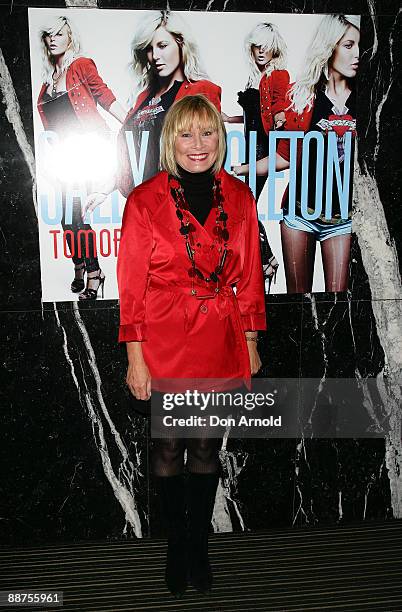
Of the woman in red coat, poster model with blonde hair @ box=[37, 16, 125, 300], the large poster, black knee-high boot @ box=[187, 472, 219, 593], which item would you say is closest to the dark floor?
black knee-high boot @ box=[187, 472, 219, 593]

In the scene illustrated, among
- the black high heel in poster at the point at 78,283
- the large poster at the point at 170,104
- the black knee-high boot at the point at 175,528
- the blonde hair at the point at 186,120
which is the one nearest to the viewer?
the blonde hair at the point at 186,120

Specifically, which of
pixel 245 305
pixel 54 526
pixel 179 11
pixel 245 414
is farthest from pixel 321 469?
pixel 179 11

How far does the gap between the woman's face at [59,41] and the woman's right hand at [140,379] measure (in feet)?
3.46

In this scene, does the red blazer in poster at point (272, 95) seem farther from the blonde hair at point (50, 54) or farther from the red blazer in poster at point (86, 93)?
the blonde hair at point (50, 54)

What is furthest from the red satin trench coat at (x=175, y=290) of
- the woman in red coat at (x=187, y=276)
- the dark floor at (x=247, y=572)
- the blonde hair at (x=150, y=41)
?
the dark floor at (x=247, y=572)

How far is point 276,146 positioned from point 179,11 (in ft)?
1.79

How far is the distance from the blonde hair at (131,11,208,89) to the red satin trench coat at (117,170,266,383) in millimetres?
436

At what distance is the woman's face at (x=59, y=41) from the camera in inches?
76.1

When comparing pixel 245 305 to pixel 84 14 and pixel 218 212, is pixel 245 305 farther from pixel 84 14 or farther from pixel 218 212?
pixel 84 14

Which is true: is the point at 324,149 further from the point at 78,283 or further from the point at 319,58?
the point at 78,283

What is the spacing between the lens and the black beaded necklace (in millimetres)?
1712

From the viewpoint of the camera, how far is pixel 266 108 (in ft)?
6.72

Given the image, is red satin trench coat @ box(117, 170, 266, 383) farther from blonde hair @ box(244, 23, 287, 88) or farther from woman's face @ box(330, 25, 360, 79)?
woman's face @ box(330, 25, 360, 79)

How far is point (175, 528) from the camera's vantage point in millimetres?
1844
